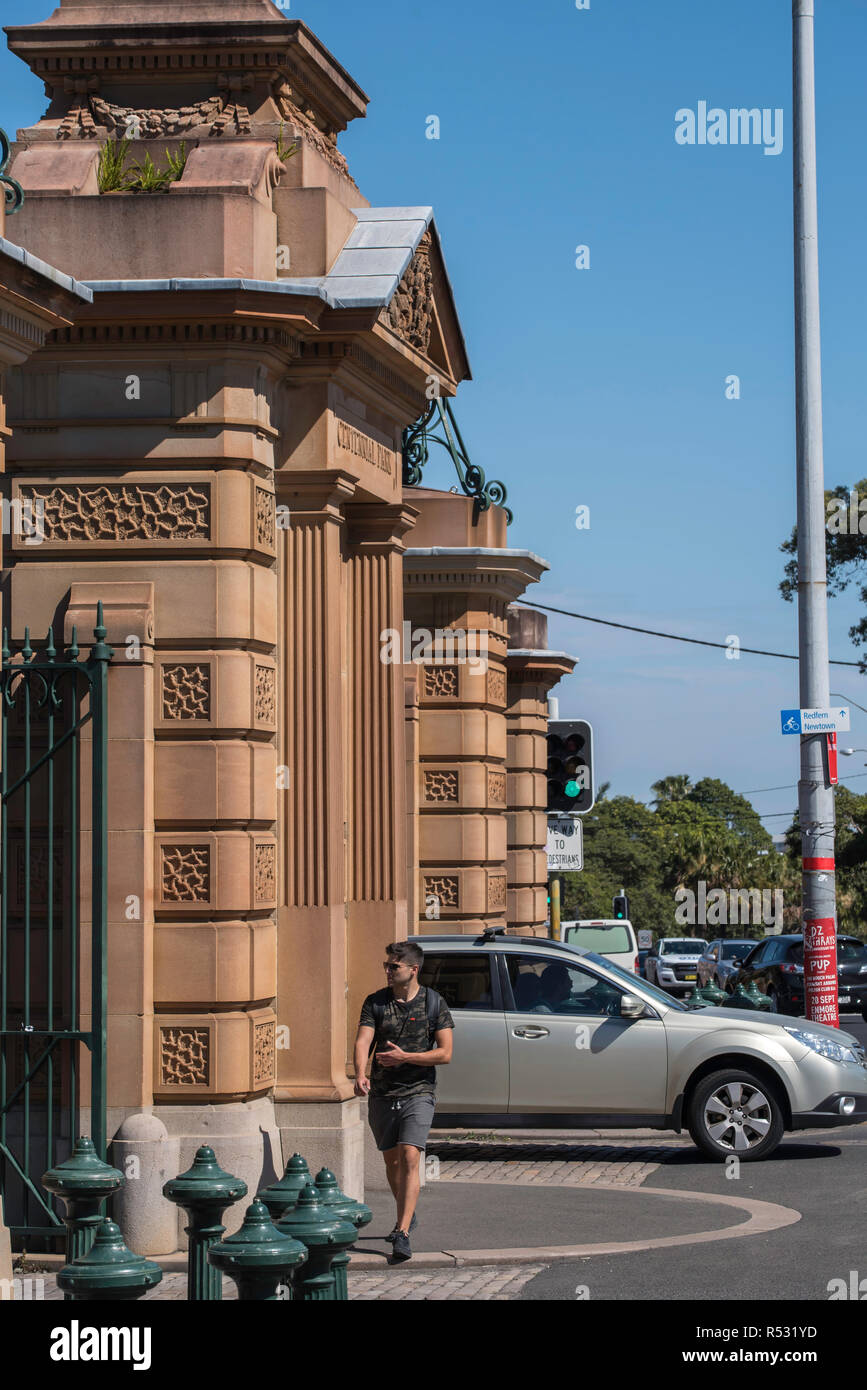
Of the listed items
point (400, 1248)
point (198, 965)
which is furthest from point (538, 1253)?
point (198, 965)

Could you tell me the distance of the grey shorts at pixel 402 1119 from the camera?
1086 centimetres

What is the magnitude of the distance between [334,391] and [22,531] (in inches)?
82.2

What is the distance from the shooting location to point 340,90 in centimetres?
1309

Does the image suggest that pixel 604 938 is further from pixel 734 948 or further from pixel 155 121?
pixel 155 121

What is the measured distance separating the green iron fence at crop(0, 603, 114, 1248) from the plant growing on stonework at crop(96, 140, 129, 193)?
2.84m

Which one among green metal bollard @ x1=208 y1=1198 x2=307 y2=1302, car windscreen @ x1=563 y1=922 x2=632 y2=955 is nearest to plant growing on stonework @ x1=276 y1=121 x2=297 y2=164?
green metal bollard @ x1=208 y1=1198 x2=307 y2=1302

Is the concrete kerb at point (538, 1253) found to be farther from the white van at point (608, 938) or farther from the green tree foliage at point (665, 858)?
the green tree foliage at point (665, 858)

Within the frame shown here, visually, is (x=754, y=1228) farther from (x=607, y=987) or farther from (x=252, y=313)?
(x=252, y=313)

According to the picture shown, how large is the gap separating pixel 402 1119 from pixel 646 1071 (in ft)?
13.9

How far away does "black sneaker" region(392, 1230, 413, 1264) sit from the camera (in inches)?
410

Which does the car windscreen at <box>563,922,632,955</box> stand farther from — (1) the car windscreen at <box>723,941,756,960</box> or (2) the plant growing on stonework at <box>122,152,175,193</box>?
(2) the plant growing on stonework at <box>122,152,175,193</box>

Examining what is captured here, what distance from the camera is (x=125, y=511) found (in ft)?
37.6

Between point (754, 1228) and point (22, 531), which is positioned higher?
point (22, 531)
